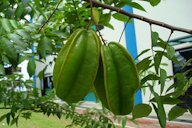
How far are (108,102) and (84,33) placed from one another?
195 millimetres

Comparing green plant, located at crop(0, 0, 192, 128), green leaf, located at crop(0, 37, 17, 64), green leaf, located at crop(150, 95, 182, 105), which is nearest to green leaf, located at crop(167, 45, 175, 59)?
green plant, located at crop(0, 0, 192, 128)

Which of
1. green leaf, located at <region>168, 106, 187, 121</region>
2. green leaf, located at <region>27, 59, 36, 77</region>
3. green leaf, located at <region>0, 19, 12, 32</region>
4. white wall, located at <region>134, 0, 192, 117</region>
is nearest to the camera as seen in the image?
green leaf, located at <region>168, 106, 187, 121</region>

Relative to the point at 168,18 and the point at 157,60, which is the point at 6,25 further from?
the point at 168,18

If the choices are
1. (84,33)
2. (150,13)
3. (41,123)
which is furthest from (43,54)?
(150,13)

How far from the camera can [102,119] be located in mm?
2375

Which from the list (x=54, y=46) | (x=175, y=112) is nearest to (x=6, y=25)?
(x=54, y=46)

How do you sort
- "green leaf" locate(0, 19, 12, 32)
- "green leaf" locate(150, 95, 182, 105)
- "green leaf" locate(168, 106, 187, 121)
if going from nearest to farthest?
1. "green leaf" locate(150, 95, 182, 105)
2. "green leaf" locate(168, 106, 187, 121)
3. "green leaf" locate(0, 19, 12, 32)

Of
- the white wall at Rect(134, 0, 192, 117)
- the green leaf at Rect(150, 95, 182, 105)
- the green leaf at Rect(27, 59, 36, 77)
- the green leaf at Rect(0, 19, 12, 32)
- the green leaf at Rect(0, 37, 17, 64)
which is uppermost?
the white wall at Rect(134, 0, 192, 117)

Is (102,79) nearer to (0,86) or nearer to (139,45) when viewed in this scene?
(0,86)

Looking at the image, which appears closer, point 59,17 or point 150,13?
point 59,17

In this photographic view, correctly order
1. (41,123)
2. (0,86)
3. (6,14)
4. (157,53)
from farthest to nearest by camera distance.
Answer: (41,123) → (0,86) → (6,14) → (157,53)

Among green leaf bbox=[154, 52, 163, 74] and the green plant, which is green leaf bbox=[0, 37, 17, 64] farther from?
green leaf bbox=[154, 52, 163, 74]

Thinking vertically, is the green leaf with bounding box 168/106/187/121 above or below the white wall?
below

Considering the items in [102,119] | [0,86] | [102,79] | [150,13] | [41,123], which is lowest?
[41,123]
